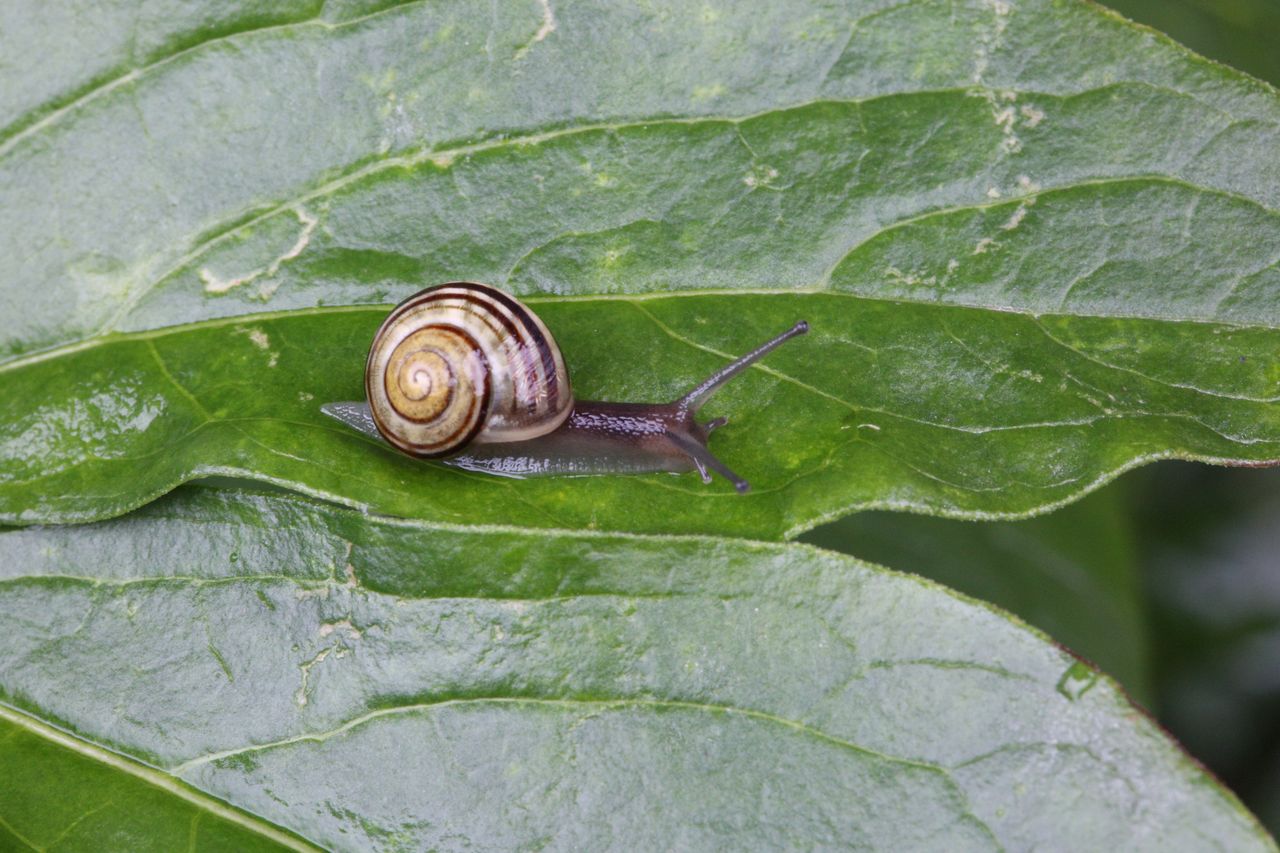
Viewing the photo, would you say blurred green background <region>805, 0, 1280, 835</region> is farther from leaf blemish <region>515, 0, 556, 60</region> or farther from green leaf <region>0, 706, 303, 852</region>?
green leaf <region>0, 706, 303, 852</region>

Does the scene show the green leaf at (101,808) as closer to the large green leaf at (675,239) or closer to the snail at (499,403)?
the large green leaf at (675,239)

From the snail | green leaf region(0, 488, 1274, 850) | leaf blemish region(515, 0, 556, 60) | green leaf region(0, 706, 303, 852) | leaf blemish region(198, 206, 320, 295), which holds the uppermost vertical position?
leaf blemish region(515, 0, 556, 60)

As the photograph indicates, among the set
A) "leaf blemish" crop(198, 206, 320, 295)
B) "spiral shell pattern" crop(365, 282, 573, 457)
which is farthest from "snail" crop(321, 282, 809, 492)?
"leaf blemish" crop(198, 206, 320, 295)


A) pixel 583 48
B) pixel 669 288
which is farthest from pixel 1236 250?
pixel 583 48

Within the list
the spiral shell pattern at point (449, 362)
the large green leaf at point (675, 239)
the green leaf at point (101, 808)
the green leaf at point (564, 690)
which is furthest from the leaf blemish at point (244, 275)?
the green leaf at point (101, 808)

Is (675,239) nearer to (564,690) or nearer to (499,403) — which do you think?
(499,403)

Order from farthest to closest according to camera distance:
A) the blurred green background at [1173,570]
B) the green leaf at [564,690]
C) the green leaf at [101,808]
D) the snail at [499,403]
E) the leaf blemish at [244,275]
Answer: the blurred green background at [1173,570] < the leaf blemish at [244,275] < the snail at [499,403] < the green leaf at [101,808] < the green leaf at [564,690]

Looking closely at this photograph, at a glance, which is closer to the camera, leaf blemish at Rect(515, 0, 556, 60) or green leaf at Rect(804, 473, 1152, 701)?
leaf blemish at Rect(515, 0, 556, 60)

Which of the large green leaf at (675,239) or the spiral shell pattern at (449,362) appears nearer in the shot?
the large green leaf at (675,239)

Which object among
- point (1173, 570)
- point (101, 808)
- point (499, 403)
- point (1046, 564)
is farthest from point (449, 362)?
point (1173, 570)
